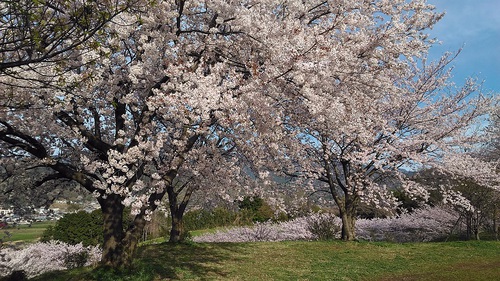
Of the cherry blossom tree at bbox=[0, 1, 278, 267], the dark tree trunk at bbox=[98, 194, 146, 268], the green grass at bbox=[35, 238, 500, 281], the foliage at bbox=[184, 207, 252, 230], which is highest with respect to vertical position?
the cherry blossom tree at bbox=[0, 1, 278, 267]

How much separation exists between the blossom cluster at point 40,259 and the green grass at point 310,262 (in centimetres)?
211

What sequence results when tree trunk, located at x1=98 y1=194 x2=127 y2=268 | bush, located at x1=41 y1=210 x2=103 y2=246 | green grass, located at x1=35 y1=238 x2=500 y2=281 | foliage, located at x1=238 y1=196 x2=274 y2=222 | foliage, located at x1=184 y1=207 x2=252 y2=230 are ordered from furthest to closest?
foliage, located at x1=238 y1=196 x2=274 y2=222, foliage, located at x1=184 y1=207 x2=252 y2=230, bush, located at x1=41 y1=210 x2=103 y2=246, green grass, located at x1=35 y1=238 x2=500 y2=281, tree trunk, located at x1=98 y1=194 x2=127 y2=268

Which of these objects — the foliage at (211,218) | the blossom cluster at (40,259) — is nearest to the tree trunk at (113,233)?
the blossom cluster at (40,259)

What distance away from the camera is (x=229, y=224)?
25.9 metres

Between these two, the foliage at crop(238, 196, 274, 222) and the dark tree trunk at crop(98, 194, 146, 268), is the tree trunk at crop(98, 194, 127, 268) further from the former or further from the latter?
the foliage at crop(238, 196, 274, 222)

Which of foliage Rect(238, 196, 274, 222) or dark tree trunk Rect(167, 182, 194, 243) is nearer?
dark tree trunk Rect(167, 182, 194, 243)

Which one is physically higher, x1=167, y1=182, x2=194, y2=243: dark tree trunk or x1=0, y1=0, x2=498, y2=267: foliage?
x1=0, y1=0, x2=498, y2=267: foliage

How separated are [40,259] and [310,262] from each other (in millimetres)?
10231

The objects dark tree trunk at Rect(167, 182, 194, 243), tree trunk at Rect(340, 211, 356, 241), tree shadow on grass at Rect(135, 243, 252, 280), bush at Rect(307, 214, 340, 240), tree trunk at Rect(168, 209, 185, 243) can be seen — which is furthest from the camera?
bush at Rect(307, 214, 340, 240)

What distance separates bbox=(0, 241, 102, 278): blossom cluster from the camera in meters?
12.8

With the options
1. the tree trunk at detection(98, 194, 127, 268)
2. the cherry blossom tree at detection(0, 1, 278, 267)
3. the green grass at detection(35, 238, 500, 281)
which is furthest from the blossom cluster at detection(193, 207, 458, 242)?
the tree trunk at detection(98, 194, 127, 268)

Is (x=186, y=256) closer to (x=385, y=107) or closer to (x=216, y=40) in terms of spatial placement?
(x=216, y=40)

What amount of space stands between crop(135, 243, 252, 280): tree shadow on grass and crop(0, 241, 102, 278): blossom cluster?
1824 mm

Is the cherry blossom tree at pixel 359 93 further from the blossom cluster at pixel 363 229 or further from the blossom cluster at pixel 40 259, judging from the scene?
the blossom cluster at pixel 40 259
